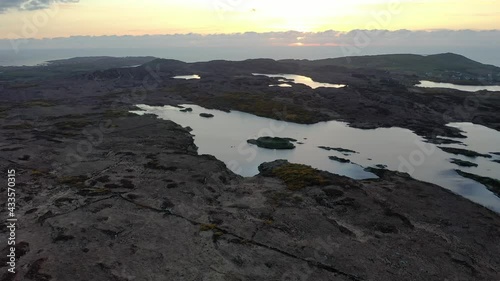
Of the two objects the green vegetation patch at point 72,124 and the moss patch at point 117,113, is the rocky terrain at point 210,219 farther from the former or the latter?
the moss patch at point 117,113

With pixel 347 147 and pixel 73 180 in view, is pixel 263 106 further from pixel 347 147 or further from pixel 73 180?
pixel 73 180

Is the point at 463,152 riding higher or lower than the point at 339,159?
higher

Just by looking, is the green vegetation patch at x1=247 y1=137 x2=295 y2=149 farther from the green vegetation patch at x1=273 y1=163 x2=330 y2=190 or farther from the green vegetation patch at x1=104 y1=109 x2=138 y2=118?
the green vegetation patch at x1=104 y1=109 x2=138 y2=118

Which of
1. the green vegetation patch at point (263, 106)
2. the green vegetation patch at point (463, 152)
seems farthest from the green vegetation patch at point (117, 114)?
the green vegetation patch at point (463, 152)

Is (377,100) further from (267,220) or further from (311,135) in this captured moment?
(267,220)

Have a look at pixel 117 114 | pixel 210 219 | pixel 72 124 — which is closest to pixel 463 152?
pixel 210 219

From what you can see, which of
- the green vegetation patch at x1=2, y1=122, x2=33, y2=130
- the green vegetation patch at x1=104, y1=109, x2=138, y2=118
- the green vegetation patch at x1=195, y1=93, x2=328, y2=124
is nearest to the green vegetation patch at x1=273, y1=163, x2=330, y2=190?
the green vegetation patch at x1=195, y1=93, x2=328, y2=124
